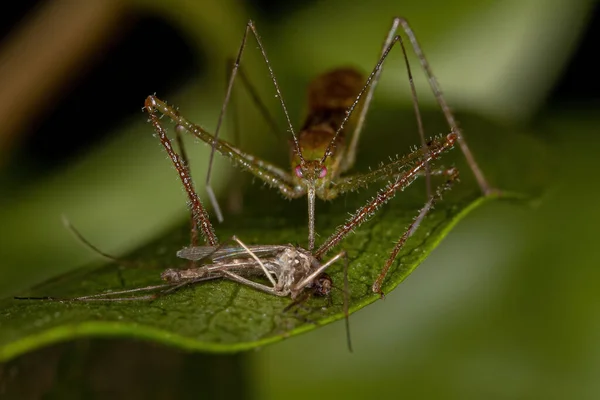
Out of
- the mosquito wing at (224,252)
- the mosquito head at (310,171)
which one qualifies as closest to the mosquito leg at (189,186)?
the mosquito wing at (224,252)

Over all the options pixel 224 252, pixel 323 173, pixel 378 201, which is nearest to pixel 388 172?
pixel 323 173

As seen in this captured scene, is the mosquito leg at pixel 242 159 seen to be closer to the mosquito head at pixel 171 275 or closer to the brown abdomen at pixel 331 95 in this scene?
the brown abdomen at pixel 331 95

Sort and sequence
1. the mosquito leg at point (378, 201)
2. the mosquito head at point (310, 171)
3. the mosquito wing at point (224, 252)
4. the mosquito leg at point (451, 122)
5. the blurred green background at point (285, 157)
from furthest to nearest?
the mosquito head at point (310, 171), the mosquito leg at point (451, 122), the blurred green background at point (285, 157), the mosquito leg at point (378, 201), the mosquito wing at point (224, 252)

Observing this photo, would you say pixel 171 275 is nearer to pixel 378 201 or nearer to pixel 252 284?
pixel 252 284

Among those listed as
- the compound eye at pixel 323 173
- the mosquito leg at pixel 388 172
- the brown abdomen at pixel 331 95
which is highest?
the brown abdomen at pixel 331 95

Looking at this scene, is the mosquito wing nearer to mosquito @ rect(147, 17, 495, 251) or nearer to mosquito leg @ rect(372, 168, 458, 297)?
mosquito @ rect(147, 17, 495, 251)

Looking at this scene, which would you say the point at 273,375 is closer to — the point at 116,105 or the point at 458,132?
the point at 458,132
